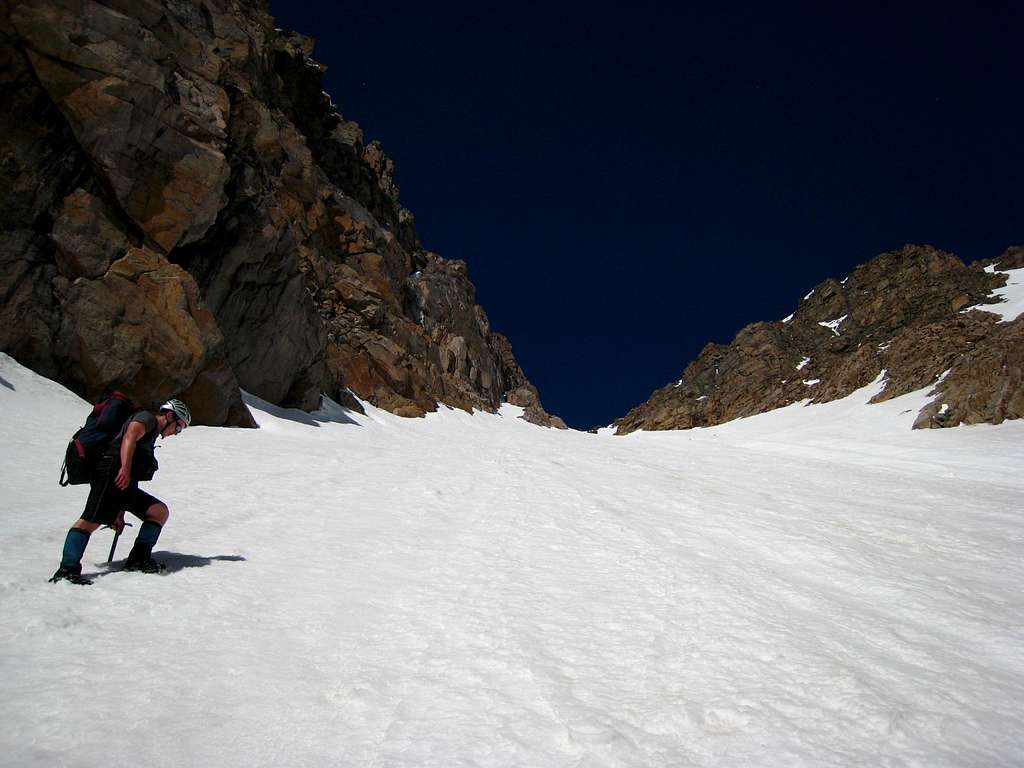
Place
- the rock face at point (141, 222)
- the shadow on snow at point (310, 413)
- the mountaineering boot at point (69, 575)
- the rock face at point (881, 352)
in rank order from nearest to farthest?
the mountaineering boot at point (69, 575) < the rock face at point (141, 222) < the shadow on snow at point (310, 413) < the rock face at point (881, 352)

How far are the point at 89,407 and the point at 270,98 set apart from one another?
45.2 meters

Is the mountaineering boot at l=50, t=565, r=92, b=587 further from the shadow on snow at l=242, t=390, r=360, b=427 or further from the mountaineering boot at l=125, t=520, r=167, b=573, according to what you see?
the shadow on snow at l=242, t=390, r=360, b=427

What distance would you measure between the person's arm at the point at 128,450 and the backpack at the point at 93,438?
0.19 metres

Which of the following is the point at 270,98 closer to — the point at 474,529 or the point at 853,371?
the point at 474,529

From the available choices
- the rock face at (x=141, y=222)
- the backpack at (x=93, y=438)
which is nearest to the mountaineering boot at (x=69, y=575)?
the backpack at (x=93, y=438)

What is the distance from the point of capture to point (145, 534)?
470 centimetres

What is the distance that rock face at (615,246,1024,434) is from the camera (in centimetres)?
3488

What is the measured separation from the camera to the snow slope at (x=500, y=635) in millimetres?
2723

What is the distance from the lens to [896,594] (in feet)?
17.5

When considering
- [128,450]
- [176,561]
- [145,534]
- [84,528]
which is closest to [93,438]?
[128,450]

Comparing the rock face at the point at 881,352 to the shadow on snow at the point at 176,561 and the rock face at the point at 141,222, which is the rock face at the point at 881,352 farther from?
Answer: the rock face at the point at 141,222

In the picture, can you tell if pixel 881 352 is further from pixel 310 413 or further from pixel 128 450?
pixel 128 450

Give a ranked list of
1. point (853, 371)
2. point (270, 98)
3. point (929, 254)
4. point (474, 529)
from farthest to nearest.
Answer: point (929, 254) → point (853, 371) → point (270, 98) → point (474, 529)

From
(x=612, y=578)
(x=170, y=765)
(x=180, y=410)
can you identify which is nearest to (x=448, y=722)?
(x=170, y=765)
